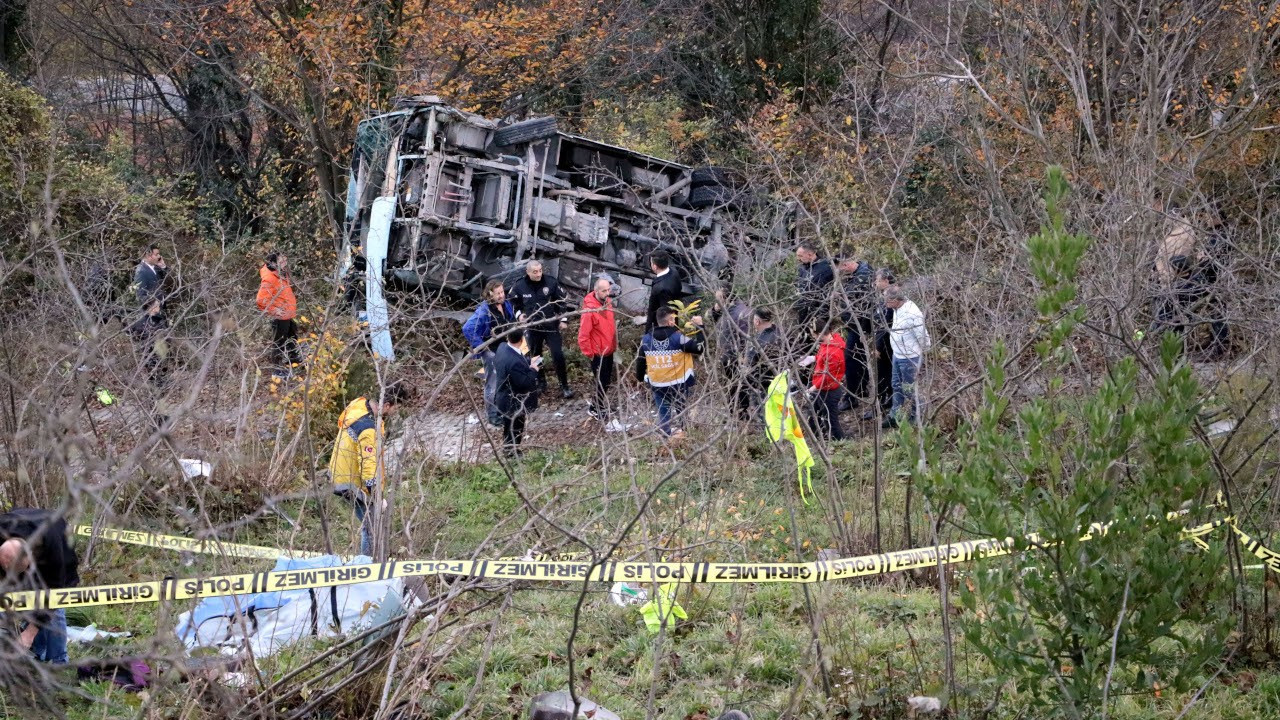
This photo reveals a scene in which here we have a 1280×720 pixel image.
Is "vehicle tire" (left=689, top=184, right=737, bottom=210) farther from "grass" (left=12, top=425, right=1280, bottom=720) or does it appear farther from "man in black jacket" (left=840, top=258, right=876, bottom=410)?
"grass" (left=12, top=425, right=1280, bottom=720)

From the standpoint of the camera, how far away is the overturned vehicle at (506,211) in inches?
548

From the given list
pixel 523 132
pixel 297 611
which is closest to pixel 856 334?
pixel 523 132

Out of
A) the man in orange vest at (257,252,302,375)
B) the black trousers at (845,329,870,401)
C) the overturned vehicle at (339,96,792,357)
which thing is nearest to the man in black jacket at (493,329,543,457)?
the man in orange vest at (257,252,302,375)

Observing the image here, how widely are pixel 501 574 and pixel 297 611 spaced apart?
1.47 metres

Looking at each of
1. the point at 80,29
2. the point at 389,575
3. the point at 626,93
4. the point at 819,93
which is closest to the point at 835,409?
the point at 389,575

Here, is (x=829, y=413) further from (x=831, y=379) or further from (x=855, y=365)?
(x=855, y=365)

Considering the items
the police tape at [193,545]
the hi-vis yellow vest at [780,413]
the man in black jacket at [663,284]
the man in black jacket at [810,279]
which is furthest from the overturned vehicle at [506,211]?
the hi-vis yellow vest at [780,413]

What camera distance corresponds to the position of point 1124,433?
163 inches

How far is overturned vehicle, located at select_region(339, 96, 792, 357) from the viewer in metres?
13.9

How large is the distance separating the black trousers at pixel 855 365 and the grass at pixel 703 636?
2.80 m

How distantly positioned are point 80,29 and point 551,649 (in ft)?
68.8

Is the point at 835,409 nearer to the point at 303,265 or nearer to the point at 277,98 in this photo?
the point at 303,265

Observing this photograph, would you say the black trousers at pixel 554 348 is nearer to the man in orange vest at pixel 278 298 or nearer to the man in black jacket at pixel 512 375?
the man in black jacket at pixel 512 375

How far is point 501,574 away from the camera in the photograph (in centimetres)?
505
